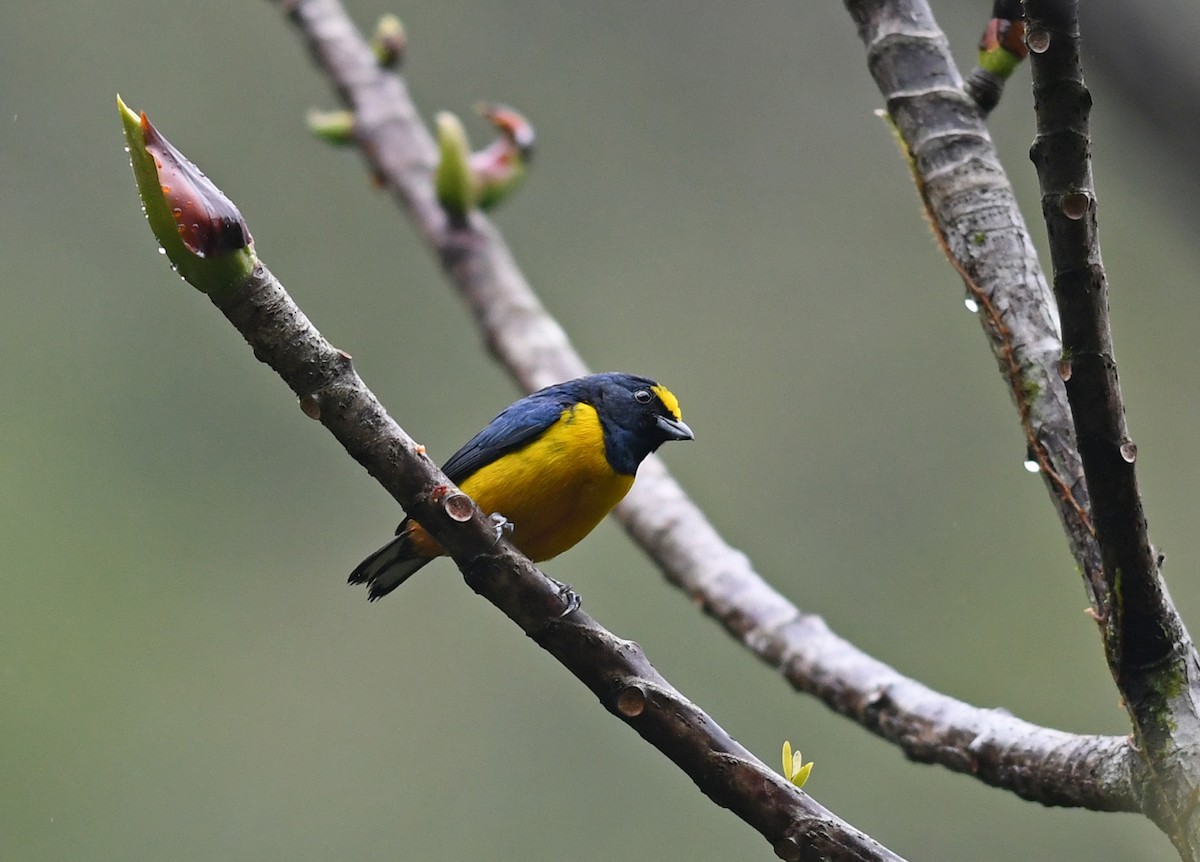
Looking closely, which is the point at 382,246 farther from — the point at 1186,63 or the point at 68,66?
the point at 1186,63

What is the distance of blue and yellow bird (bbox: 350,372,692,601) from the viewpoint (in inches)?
139

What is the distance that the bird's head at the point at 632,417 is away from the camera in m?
3.77

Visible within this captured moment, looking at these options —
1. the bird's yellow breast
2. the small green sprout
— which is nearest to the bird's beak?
the bird's yellow breast

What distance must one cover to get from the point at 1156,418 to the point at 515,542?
19.3ft

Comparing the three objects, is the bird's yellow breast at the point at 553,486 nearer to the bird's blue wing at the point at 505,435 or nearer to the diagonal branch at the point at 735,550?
the bird's blue wing at the point at 505,435

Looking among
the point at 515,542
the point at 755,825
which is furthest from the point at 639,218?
the point at 755,825

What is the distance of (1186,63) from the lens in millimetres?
761

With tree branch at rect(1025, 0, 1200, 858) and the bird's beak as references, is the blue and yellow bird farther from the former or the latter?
tree branch at rect(1025, 0, 1200, 858)

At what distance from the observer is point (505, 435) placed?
145 inches

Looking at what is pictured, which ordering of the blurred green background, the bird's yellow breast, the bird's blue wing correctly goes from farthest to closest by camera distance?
the blurred green background → the bird's blue wing → the bird's yellow breast

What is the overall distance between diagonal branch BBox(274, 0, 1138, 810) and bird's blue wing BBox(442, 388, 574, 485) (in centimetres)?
77

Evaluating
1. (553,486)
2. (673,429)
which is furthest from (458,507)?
(673,429)

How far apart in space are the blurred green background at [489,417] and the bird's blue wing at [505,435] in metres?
3.64

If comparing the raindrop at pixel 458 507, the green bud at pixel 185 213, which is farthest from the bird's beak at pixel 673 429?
the green bud at pixel 185 213
